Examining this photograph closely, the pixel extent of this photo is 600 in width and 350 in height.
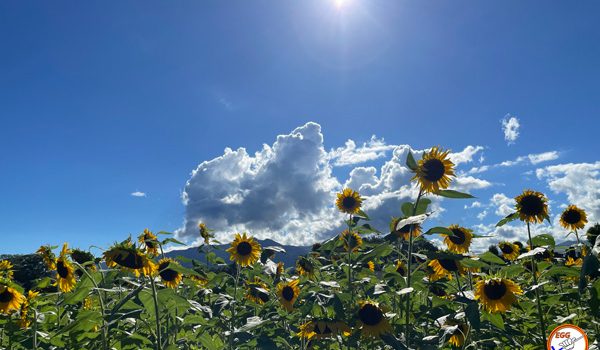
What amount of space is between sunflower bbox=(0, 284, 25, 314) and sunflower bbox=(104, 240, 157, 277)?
2345mm

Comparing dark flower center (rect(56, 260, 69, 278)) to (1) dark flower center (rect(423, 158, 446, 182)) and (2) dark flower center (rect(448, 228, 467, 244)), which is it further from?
(2) dark flower center (rect(448, 228, 467, 244))

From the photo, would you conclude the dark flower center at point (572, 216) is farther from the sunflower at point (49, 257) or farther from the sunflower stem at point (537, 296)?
the sunflower at point (49, 257)

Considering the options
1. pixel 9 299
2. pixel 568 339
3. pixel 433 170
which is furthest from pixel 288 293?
pixel 568 339

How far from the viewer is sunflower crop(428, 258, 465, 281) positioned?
17.3ft

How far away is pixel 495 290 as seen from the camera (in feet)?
14.9

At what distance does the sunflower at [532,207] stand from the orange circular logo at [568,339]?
316 centimetres

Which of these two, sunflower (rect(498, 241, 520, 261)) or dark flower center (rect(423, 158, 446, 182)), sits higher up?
sunflower (rect(498, 241, 520, 261))

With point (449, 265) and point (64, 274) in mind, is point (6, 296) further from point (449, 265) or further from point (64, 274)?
point (449, 265)

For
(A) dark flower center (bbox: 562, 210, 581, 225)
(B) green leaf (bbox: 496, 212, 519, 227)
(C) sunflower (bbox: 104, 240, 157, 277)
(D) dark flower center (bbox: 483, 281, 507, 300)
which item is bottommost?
(C) sunflower (bbox: 104, 240, 157, 277)


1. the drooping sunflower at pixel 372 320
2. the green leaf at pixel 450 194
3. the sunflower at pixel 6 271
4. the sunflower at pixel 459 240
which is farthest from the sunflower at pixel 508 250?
the sunflower at pixel 6 271

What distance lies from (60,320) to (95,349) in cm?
82

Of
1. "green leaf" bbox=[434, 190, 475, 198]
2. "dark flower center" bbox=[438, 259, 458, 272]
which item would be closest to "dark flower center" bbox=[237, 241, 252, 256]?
"dark flower center" bbox=[438, 259, 458, 272]

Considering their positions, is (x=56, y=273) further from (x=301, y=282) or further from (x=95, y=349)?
(x=301, y=282)

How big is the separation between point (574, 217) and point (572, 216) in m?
0.04
